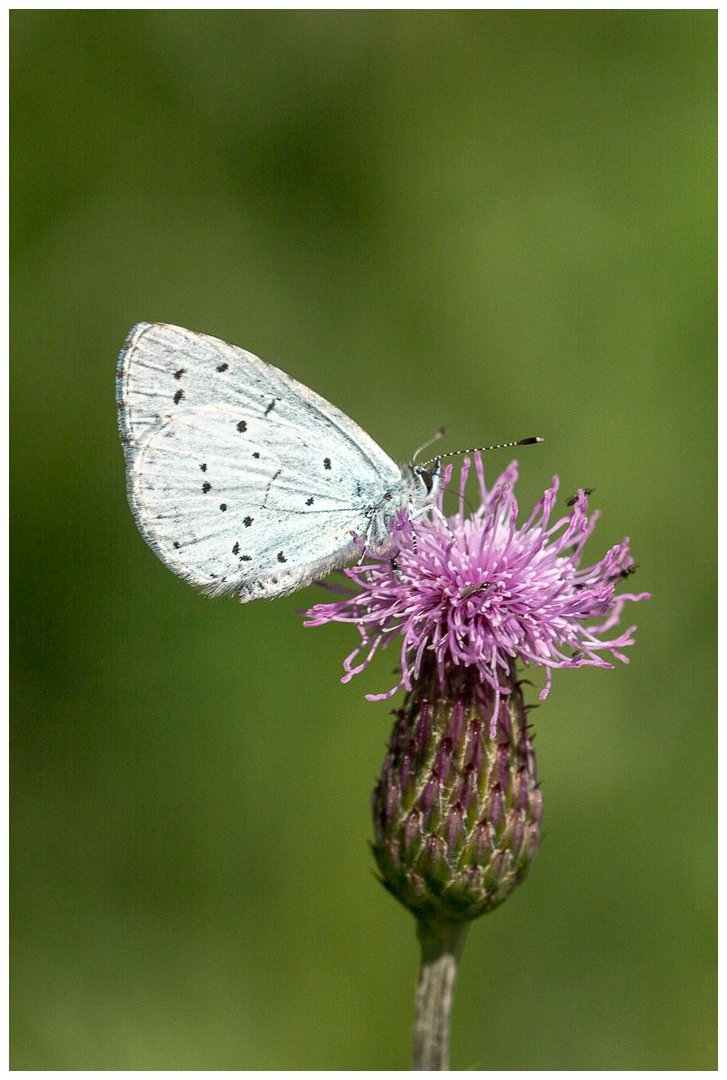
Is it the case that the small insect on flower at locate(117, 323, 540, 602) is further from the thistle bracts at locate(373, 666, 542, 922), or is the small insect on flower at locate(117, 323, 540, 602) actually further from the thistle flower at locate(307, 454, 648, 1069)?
the thistle bracts at locate(373, 666, 542, 922)

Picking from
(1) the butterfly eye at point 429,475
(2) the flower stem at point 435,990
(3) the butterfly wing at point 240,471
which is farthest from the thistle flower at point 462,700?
(3) the butterfly wing at point 240,471

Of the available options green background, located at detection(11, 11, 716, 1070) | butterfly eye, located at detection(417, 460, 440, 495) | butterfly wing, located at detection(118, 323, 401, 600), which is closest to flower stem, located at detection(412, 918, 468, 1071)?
butterfly wing, located at detection(118, 323, 401, 600)

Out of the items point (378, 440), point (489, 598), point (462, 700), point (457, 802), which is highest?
point (378, 440)

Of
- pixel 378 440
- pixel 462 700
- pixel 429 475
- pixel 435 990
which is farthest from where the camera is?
pixel 378 440

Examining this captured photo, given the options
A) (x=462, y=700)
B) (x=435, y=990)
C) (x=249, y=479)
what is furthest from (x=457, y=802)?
(x=249, y=479)

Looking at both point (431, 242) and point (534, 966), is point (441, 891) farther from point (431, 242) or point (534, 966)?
point (431, 242)

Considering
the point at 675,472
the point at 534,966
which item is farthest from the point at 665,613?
the point at 534,966

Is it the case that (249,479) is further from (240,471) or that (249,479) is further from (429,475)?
(429,475)
